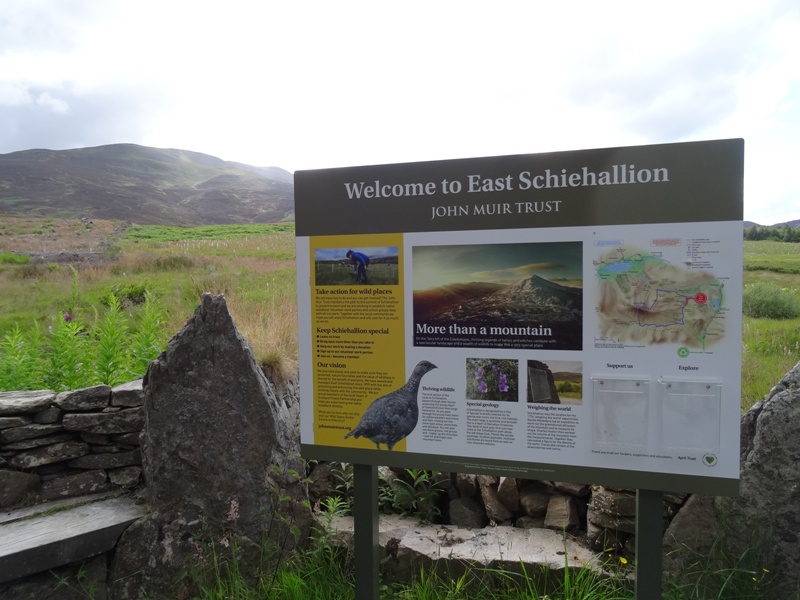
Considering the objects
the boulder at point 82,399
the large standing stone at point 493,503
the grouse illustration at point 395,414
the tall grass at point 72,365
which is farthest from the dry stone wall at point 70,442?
the large standing stone at point 493,503

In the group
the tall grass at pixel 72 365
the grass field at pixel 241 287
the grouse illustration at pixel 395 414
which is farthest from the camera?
the grass field at pixel 241 287

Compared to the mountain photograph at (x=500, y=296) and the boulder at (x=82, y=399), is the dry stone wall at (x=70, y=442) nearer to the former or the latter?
the boulder at (x=82, y=399)

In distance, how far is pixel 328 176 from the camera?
2816 millimetres

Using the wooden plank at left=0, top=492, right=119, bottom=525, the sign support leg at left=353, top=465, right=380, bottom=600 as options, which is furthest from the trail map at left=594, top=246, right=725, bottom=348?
the wooden plank at left=0, top=492, right=119, bottom=525

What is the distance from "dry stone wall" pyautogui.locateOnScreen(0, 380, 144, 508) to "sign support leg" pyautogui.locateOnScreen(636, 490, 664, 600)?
3.52 metres

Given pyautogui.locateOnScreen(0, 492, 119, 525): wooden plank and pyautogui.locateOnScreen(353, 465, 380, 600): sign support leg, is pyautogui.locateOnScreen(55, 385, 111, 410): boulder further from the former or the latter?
pyautogui.locateOnScreen(353, 465, 380, 600): sign support leg

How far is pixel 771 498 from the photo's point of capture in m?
2.88

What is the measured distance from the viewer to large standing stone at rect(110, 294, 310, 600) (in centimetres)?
342

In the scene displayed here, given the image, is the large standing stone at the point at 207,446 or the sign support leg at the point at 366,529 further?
the large standing stone at the point at 207,446

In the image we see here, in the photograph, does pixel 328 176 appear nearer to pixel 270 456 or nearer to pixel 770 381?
pixel 270 456

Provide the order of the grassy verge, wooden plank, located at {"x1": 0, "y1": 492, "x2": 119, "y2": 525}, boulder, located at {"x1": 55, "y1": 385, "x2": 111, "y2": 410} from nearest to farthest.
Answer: wooden plank, located at {"x1": 0, "y1": 492, "x2": 119, "y2": 525}, boulder, located at {"x1": 55, "y1": 385, "x2": 111, "y2": 410}, the grassy verge

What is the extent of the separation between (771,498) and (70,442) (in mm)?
4755

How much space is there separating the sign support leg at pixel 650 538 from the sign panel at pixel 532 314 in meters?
0.13

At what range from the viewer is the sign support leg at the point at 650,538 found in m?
2.37
